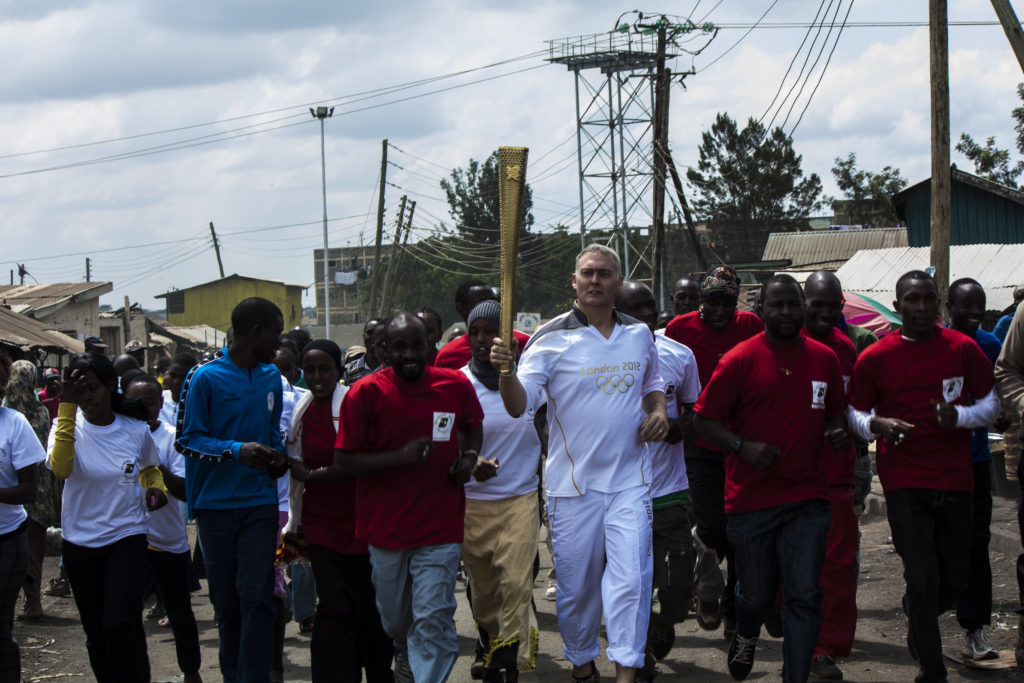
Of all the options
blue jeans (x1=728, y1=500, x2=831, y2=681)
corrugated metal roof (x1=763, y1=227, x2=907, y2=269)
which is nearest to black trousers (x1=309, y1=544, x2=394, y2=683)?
blue jeans (x1=728, y1=500, x2=831, y2=681)

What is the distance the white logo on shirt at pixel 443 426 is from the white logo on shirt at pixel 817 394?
1.83m

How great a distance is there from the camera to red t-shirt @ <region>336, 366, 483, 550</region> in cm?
565

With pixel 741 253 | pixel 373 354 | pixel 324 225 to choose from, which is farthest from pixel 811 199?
pixel 373 354

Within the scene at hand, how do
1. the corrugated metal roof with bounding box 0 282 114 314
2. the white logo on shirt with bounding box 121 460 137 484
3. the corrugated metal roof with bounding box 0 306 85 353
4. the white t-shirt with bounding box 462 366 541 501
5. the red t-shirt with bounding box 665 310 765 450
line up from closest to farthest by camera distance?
the white logo on shirt with bounding box 121 460 137 484 < the white t-shirt with bounding box 462 366 541 501 < the red t-shirt with bounding box 665 310 765 450 < the corrugated metal roof with bounding box 0 306 85 353 < the corrugated metal roof with bounding box 0 282 114 314

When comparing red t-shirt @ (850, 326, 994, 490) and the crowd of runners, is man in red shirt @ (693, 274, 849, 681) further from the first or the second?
red t-shirt @ (850, 326, 994, 490)

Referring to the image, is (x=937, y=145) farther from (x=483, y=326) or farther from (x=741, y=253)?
(x=741, y=253)

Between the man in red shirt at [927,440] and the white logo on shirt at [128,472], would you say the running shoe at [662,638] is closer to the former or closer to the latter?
the man in red shirt at [927,440]

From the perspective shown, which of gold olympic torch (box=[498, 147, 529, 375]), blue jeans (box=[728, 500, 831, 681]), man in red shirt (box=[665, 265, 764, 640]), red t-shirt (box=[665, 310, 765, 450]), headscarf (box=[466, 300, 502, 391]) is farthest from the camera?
red t-shirt (box=[665, 310, 765, 450])

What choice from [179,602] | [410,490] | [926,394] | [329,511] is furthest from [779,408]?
[179,602]

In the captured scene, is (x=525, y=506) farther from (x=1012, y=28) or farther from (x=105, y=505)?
(x=1012, y=28)

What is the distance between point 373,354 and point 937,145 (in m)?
6.87

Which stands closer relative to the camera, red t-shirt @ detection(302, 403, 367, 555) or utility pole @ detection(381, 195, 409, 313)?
red t-shirt @ detection(302, 403, 367, 555)

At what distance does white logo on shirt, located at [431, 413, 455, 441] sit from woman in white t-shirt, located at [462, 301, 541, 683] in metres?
0.69

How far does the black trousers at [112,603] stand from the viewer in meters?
6.02
